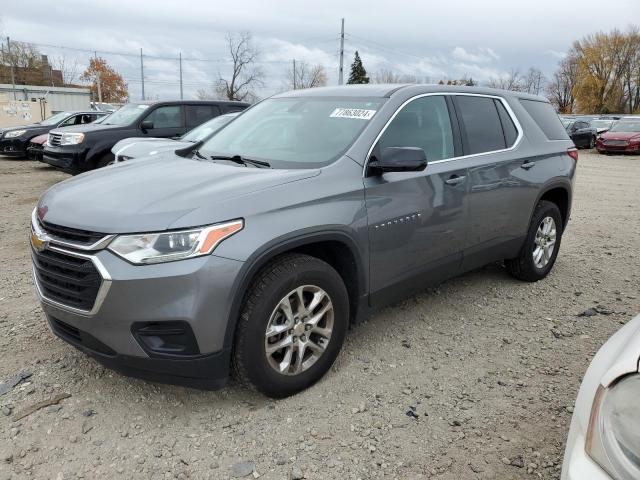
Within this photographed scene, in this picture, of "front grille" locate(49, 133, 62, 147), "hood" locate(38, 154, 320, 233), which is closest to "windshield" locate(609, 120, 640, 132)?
"front grille" locate(49, 133, 62, 147)

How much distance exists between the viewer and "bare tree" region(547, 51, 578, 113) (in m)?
73.8

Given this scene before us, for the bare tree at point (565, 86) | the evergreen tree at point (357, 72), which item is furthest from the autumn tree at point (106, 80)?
the bare tree at point (565, 86)

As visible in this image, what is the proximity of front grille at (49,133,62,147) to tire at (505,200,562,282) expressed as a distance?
857 cm

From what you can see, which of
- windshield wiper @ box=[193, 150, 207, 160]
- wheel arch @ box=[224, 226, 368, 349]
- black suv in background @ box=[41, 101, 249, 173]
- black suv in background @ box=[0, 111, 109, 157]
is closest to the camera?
wheel arch @ box=[224, 226, 368, 349]

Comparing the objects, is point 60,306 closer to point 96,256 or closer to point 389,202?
point 96,256

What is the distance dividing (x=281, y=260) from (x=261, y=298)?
0.86 ft

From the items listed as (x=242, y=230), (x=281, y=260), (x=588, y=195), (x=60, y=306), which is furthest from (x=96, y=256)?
(x=588, y=195)

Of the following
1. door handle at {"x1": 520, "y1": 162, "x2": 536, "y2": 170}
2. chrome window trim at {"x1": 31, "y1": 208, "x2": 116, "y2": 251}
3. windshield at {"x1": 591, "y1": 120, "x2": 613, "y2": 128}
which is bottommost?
chrome window trim at {"x1": 31, "y1": 208, "x2": 116, "y2": 251}

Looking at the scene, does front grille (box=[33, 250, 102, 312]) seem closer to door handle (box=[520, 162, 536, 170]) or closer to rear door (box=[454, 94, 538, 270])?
rear door (box=[454, 94, 538, 270])

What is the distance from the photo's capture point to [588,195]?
1114 centimetres

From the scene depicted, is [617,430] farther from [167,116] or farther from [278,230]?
[167,116]

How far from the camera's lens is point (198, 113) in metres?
10.3

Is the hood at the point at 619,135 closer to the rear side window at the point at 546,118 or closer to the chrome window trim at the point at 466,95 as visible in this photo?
the rear side window at the point at 546,118

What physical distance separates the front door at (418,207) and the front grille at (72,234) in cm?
151
